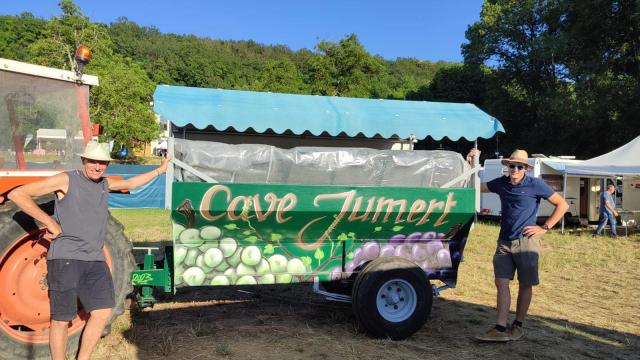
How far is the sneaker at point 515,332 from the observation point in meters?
4.94

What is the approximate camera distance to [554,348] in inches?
191

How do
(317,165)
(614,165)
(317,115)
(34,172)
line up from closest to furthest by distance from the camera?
(34,172) → (317,165) → (317,115) → (614,165)

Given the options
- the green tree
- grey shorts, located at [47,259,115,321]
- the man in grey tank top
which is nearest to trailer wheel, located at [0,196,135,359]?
the man in grey tank top

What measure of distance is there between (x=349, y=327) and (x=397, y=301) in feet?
2.15

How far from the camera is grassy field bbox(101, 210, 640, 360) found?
4520 millimetres

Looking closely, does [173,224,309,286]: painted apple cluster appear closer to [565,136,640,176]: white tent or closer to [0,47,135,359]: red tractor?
[0,47,135,359]: red tractor

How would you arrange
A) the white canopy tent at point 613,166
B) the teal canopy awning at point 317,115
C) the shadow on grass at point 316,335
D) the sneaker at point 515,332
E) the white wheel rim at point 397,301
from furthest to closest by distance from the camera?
1. the white canopy tent at point 613,166
2. the teal canopy awning at point 317,115
3. the sneaker at point 515,332
4. the white wheel rim at point 397,301
5. the shadow on grass at point 316,335

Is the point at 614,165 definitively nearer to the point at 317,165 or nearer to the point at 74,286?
the point at 317,165

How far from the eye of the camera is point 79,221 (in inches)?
131

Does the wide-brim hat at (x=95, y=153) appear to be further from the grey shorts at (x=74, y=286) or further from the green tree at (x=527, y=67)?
the green tree at (x=527, y=67)

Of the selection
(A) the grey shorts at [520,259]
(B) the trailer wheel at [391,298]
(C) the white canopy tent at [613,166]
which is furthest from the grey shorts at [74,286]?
(C) the white canopy tent at [613,166]

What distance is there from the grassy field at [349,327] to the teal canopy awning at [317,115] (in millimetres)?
2096

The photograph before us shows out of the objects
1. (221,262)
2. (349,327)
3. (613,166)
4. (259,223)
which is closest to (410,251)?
(349,327)

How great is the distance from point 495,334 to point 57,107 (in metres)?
4.78
